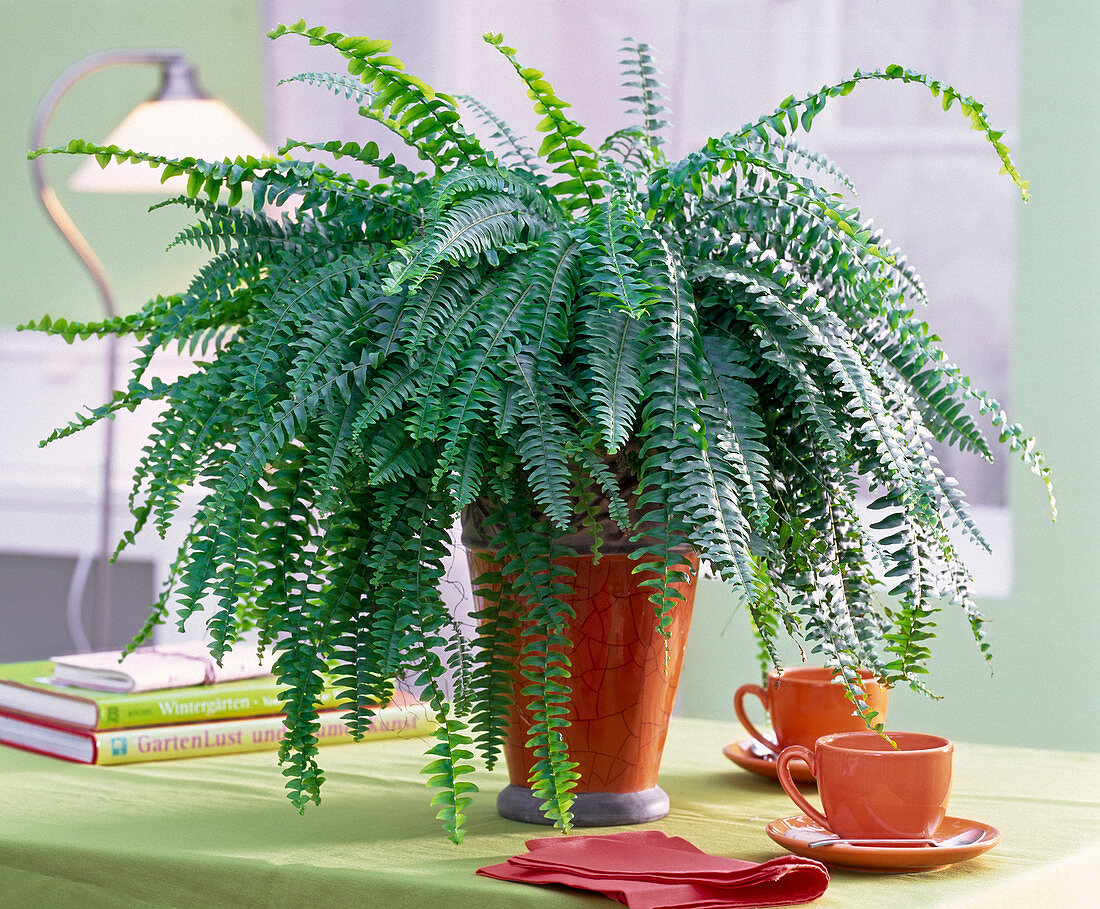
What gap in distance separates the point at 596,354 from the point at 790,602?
0.64 ft

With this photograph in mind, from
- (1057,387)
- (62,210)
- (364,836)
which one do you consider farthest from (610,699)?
(62,210)

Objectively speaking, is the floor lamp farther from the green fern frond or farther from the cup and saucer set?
the cup and saucer set

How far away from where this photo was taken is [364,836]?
0.81 meters

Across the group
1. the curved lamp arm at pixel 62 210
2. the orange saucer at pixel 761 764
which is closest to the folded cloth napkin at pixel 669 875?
the orange saucer at pixel 761 764

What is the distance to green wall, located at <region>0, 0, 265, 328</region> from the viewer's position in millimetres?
3029

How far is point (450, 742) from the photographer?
0.74 m

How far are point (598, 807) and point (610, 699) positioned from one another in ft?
0.24

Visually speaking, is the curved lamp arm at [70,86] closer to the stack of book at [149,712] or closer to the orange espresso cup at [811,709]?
the stack of book at [149,712]

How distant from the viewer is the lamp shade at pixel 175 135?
7.44 feet

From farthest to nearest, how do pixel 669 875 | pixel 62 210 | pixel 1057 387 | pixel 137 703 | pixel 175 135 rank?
pixel 62 210 → pixel 175 135 → pixel 1057 387 → pixel 137 703 → pixel 669 875

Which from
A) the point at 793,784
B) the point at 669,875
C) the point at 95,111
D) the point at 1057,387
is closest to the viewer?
the point at 669,875

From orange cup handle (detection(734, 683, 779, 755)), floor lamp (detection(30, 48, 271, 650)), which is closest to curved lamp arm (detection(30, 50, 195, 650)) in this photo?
floor lamp (detection(30, 48, 271, 650))

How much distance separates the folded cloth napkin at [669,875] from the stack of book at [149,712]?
1.16ft

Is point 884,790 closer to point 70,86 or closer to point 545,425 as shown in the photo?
point 545,425
